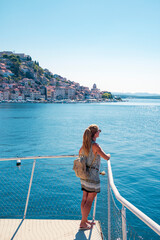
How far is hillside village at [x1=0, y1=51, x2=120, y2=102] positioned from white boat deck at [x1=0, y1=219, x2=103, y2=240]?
374ft

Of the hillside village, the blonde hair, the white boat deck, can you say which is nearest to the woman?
the blonde hair

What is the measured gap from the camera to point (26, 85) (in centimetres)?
12256

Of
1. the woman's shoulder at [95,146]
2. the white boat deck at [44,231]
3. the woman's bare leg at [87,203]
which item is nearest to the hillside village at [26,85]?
the white boat deck at [44,231]

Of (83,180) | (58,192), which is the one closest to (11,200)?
(58,192)

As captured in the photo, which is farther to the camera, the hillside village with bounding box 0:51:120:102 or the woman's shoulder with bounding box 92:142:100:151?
the hillside village with bounding box 0:51:120:102

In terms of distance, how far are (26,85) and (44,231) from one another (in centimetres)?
12601

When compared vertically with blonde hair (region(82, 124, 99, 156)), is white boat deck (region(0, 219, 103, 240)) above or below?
below

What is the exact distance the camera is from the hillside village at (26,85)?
377 ft

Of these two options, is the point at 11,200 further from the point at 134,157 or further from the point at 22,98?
the point at 22,98

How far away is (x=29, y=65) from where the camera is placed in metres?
140

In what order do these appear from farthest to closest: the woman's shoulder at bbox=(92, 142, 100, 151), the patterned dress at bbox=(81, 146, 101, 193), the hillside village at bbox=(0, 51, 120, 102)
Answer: the hillside village at bbox=(0, 51, 120, 102) < the patterned dress at bbox=(81, 146, 101, 193) < the woman's shoulder at bbox=(92, 142, 100, 151)

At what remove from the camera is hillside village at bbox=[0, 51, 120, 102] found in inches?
4528

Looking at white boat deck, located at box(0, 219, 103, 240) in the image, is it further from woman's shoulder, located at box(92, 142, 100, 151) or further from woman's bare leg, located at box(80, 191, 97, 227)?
woman's shoulder, located at box(92, 142, 100, 151)

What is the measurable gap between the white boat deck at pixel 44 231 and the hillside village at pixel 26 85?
11393 centimetres
